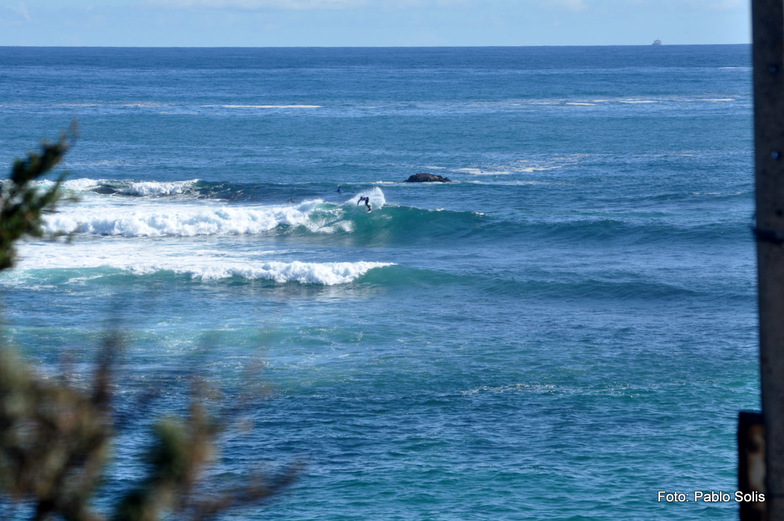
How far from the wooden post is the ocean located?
1683 mm

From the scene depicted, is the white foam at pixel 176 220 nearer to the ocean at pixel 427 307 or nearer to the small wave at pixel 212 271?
the ocean at pixel 427 307

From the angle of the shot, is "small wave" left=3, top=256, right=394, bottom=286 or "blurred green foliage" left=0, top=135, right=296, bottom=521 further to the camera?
"small wave" left=3, top=256, right=394, bottom=286

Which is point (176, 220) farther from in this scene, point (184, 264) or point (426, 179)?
point (426, 179)

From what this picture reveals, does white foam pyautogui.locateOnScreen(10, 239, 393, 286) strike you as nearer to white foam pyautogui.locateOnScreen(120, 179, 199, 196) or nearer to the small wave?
the small wave

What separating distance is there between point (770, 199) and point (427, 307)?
2163 centimetres

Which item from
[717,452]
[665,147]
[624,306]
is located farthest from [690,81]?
[717,452]

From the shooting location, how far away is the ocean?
13281 mm

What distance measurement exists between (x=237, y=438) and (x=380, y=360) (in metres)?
5.43

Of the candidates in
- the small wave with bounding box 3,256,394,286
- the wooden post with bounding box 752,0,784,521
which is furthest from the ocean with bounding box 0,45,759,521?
the wooden post with bounding box 752,0,784,521

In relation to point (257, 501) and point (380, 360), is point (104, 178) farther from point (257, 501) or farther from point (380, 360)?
point (257, 501)

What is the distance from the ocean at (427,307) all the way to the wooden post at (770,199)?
66.2 inches

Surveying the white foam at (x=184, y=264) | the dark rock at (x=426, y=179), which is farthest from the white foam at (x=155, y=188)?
the white foam at (x=184, y=264)

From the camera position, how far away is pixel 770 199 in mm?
2949

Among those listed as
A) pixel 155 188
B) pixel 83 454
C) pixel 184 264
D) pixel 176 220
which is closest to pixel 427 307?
pixel 184 264
